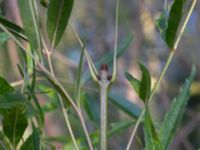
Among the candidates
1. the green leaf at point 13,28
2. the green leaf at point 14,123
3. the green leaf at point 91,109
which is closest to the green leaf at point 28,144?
the green leaf at point 14,123

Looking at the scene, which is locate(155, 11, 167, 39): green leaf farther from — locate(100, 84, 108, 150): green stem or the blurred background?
the blurred background

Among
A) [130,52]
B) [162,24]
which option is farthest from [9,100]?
[130,52]

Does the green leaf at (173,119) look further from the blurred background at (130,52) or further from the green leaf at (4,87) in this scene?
the blurred background at (130,52)

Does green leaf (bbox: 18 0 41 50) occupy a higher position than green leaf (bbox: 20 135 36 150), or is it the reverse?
green leaf (bbox: 18 0 41 50)

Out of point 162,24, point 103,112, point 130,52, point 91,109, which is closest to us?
point 103,112

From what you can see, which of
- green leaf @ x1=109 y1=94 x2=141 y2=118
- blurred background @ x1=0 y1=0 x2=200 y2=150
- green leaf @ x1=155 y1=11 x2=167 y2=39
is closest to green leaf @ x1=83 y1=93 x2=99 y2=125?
green leaf @ x1=109 y1=94 x2=141 y2=118

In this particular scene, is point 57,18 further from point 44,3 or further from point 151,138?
point 151,138

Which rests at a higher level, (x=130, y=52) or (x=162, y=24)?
(x=162, y=24)
